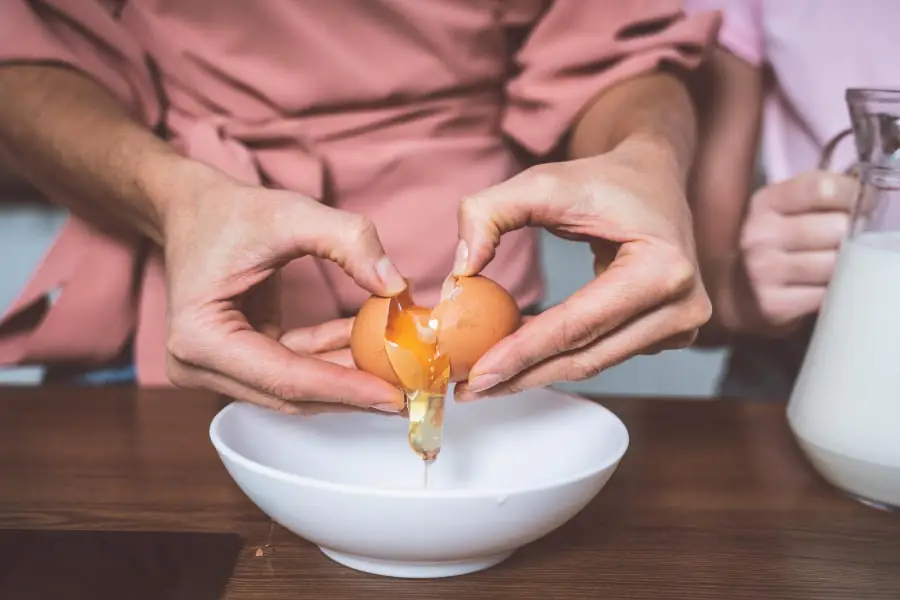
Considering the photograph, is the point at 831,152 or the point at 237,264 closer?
the point at 237,264

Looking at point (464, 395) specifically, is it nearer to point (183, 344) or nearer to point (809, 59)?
point (183, 344)

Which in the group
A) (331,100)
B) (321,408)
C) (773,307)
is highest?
(331,100)

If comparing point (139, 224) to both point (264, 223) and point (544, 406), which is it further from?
point (544, 406)

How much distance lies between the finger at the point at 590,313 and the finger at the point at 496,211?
0.06 meters

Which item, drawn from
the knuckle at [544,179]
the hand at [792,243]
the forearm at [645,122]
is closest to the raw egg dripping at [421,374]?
the knuckle at [544,179]

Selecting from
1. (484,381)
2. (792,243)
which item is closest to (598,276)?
(484,381)

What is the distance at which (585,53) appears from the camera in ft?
2.86

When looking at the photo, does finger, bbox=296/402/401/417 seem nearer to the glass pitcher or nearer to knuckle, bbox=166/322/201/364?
knuckle, bbox=166/322/201/364

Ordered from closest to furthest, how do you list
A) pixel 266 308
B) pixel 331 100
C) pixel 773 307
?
pixel 266 308 → pixel 331 100 → pixel 773 307

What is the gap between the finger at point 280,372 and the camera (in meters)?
0.55

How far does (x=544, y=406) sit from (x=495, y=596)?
0.19 m

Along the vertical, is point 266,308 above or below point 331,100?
below

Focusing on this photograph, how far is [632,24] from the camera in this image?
0.87 metres

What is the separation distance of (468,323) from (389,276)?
0.06m
